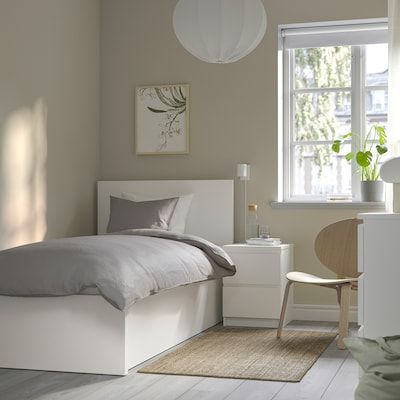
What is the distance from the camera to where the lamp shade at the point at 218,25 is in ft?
13.5

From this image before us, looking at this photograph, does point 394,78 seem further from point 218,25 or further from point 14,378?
point 14,378

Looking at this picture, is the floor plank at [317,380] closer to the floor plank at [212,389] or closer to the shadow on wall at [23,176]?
the floor plank at [212,389]

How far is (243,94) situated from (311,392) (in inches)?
121

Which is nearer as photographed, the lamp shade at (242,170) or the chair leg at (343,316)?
the chair leg at (343,316)

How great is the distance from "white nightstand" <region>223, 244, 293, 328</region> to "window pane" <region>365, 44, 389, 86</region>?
1.48 m

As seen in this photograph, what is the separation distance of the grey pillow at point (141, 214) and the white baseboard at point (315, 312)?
3.87 ft

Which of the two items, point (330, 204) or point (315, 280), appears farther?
point (330, 204)

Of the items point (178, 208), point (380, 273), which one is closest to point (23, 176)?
point (178, 208)

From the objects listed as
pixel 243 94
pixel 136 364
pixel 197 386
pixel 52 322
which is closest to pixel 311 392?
pixel 197 386

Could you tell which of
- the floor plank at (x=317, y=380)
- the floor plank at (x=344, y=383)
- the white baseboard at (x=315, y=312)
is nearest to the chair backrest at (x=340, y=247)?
the floor plank at (x=317, y=380)

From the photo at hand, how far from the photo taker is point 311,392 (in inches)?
147

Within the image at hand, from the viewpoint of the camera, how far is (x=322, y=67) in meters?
6.38

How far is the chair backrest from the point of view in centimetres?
528

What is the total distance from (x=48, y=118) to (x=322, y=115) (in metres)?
2.07
